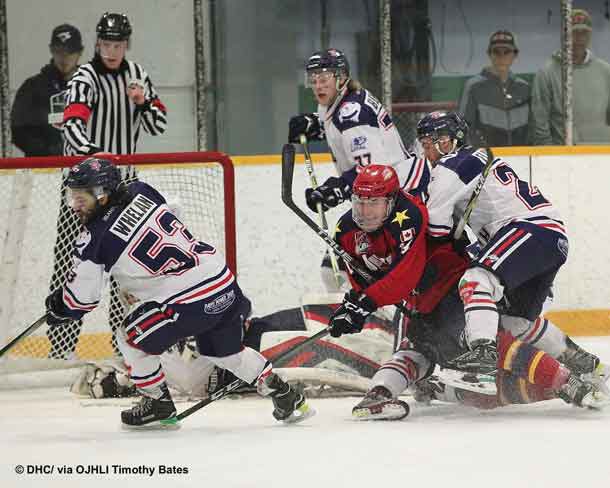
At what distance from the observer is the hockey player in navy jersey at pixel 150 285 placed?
3609 millimetres

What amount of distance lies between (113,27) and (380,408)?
1884 mm

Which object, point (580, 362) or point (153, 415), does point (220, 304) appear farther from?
point (580, 362)

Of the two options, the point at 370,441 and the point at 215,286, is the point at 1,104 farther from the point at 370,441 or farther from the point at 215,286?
the point at 370,441

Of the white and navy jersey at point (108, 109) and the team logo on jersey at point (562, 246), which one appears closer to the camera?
the team logo on jersey at point (562, 246)

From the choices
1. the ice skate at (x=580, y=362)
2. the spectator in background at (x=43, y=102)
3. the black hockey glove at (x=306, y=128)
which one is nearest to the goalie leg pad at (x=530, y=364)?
the ice skate at (x=580, y=362)

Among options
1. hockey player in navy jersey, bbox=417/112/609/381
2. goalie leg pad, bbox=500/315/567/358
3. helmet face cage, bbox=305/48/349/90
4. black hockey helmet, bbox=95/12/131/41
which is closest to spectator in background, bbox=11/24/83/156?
black hockey helmet, bbox=95/12/131/41

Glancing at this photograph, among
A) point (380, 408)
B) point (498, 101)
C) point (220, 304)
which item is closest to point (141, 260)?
point (220, 304)

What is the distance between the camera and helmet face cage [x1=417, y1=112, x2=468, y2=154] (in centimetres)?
403

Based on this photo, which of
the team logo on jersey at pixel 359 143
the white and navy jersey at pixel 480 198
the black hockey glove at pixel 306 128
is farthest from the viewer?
the black hockey glove at pixel 306 128

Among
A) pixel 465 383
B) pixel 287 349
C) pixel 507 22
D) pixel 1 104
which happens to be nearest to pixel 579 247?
pixel 507 22

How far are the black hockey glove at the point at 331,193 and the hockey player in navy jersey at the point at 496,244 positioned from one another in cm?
69

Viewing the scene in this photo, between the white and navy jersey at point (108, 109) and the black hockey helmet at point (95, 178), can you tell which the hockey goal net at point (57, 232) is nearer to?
the white and navy jersey at point (108, 109)

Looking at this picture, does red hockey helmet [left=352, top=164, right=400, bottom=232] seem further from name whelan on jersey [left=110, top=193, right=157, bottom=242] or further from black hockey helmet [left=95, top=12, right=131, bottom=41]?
black hockey helmet [left=95, top=12, right=131, bottom=41]

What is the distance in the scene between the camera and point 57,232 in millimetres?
4910
